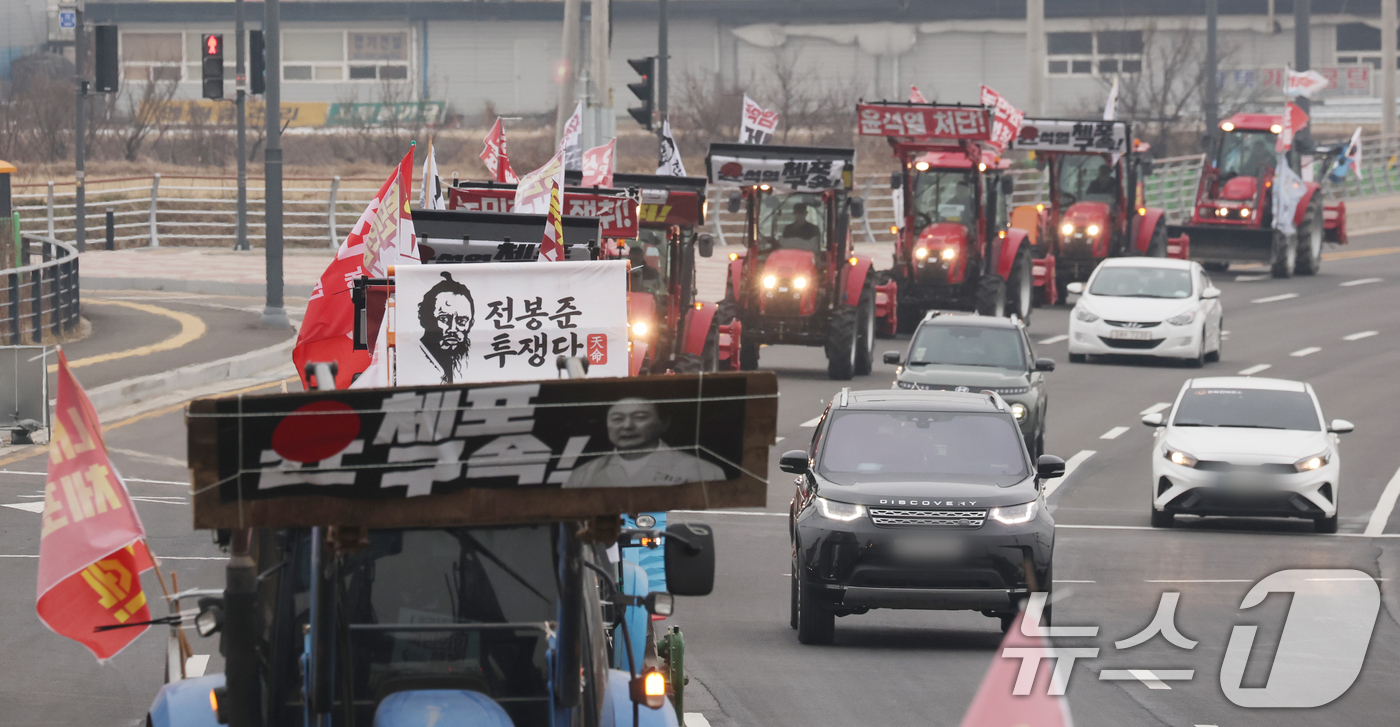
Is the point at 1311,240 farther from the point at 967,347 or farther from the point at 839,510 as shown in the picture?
the point at 839,510

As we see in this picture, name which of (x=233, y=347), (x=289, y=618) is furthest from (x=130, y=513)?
(x=233, y=347)

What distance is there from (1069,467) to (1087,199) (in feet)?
56.5

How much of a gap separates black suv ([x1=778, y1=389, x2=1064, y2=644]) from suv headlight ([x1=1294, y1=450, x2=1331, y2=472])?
5.87 metres

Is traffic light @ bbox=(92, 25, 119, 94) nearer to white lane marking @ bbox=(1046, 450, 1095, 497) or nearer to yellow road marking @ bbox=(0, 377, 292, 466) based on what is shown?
yellow road marking @ bbox=(0, 377, 292, 466)

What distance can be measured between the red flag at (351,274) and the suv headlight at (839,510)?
11.6ft

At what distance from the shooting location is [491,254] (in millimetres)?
15961

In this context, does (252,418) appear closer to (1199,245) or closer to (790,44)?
(1199,245)

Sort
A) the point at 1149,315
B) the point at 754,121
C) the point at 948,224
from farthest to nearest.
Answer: the point at 754,121 < the point at 948,224 < the point at 1149,315

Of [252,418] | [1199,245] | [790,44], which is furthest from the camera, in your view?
[790,44]

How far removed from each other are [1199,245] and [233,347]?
74.0ft

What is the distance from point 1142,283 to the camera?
31.5 m

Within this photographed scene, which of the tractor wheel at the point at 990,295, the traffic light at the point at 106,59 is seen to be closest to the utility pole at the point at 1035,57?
the tractor wheel at the point at 990,295

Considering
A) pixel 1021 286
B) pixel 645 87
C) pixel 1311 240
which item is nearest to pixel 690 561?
pixel 645 87

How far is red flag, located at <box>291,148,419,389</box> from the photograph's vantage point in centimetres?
1450
